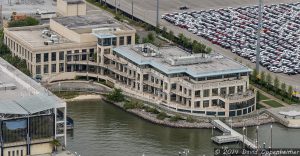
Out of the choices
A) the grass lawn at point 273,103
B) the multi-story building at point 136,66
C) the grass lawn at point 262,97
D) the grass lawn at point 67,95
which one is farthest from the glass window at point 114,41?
the grass lawn at point 273,103

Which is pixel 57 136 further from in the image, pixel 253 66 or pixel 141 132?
pixel 253 66

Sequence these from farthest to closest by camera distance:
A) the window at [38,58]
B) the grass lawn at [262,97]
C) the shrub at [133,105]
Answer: the window at [38,58] → the grass lawn at [262,97] → the shrub at [133,105]

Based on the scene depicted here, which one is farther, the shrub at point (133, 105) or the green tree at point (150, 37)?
the green tree at point (150, 37)

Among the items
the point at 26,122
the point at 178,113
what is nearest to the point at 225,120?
the point at 178,113

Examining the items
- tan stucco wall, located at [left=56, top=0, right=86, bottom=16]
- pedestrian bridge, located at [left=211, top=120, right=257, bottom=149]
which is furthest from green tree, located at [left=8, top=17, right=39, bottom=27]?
pedestrian bridge, located at [left=211, top=120, right=257, bottom=149]

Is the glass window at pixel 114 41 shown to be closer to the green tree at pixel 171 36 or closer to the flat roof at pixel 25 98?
the green tree at pixel 171 36

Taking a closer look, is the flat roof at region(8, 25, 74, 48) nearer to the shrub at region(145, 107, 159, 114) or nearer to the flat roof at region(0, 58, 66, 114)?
the shrub at region(145, 107, 159, 114)

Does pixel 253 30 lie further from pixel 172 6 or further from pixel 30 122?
pixel 30 122
